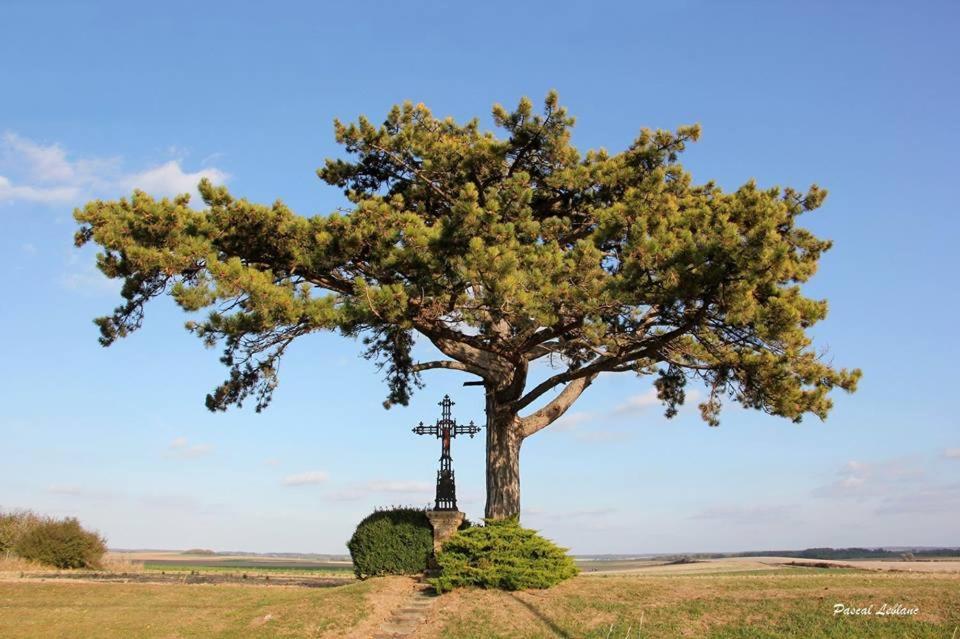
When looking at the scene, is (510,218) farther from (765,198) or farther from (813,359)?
(813,359)

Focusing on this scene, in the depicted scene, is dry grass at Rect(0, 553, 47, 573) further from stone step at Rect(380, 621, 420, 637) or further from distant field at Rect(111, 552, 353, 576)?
stone step at Rect(380, 621, 420, 637)

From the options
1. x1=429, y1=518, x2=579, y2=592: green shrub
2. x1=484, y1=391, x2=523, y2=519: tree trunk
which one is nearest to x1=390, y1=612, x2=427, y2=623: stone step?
x1=429, y1=518, x2=579, y2=592: green shrub

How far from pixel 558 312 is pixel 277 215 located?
5.72 m

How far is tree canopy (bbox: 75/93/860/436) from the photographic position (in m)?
12.1

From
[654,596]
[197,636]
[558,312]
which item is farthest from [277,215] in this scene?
[654,596]

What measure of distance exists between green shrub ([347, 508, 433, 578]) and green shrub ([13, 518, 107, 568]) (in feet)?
32.0

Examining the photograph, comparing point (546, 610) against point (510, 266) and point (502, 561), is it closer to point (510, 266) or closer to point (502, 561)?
point (502, 561)

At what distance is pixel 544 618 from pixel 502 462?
17.2ft

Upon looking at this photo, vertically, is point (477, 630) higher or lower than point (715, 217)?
lower

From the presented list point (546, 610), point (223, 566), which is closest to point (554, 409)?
point (546, 610)

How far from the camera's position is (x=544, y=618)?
11.7 m

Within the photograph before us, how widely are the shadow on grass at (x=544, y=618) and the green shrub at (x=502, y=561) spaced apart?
49cm

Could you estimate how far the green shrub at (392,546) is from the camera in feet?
53.6

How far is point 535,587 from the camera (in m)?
13.6
